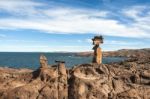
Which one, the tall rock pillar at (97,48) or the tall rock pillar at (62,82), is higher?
the tall rock pillar at (97,48)

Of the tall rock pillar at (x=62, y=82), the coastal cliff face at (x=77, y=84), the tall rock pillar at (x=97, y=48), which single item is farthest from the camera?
the tall rock pillar at (x=97, y=48)

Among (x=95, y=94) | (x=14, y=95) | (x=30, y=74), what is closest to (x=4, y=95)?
(x=14, y=95)

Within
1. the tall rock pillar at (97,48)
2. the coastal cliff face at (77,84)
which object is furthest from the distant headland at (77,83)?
the tall rock pillar at (97,48)

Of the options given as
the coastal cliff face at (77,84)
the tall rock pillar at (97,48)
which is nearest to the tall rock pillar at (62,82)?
the coastal cliff face at (77,84)

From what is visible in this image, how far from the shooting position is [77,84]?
41.2 metres

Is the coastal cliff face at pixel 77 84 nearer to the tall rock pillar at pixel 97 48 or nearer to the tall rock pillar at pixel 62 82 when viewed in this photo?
the tall rock pillar at pixel 62 82

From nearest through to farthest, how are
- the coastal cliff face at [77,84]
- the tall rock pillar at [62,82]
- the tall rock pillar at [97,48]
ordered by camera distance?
the coastal cliff face at [77,84] < the tall rock pillar at [62,82] < the tall rock pillar at [97,48]

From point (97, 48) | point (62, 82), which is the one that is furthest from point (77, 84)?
point (97, 48)

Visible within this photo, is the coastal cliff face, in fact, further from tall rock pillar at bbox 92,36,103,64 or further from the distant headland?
tall rock pillar at bbox 92,36,103,64

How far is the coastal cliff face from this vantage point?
40.6 meters

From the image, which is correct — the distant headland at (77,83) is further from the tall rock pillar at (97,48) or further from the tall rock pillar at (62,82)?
the tall rock pillar at (97,48)

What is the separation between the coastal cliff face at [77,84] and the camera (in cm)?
4062

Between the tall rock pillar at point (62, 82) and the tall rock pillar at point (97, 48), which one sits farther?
the tall rock pillar at point (97, 48)

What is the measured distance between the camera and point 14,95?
1581 inches
